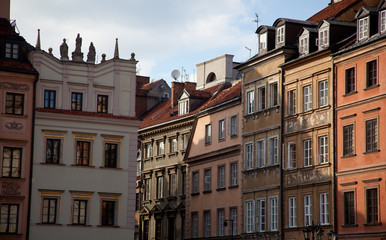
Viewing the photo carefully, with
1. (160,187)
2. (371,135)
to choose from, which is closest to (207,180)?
(160,187)

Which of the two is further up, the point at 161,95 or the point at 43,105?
the point at 161,95

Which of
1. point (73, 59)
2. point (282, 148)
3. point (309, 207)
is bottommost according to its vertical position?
point (309, 207)

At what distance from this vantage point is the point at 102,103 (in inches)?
2264

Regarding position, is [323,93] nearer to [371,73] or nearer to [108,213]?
[371,73]

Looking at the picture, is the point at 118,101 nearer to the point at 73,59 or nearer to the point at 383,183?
the point at 73,59

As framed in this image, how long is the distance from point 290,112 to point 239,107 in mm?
7348

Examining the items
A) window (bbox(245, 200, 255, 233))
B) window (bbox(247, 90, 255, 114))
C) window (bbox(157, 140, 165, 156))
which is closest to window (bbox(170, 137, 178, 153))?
window (bbox(157, 140, 165, 156))

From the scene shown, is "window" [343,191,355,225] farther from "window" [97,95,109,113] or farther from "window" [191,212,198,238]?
"window" [191,212,198,238]

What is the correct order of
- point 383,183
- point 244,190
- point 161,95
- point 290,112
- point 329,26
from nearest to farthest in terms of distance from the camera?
point 383,183 < point 329,26 < point 290,112 < point 244,190 < point 161,95

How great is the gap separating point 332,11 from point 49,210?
22516 millimetres

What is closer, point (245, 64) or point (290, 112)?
point (290, 112)

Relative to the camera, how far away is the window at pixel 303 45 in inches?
2109

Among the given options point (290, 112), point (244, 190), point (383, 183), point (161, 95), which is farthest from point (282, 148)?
point (161, 95)

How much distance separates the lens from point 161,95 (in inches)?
3452
